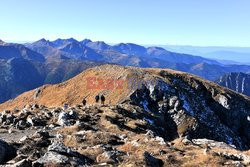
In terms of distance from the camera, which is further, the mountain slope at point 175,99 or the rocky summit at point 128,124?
the mountain slope at point 175,99

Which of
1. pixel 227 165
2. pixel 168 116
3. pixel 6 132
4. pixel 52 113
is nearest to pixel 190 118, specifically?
pixel 168 116

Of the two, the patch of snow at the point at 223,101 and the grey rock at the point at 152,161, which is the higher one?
the grey rock at the point at 152,161

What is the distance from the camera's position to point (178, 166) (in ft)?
87.7

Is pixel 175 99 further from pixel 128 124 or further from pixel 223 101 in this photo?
pixel 128 124

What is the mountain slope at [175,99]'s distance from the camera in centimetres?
11088

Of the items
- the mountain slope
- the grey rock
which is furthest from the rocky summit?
the grey rock

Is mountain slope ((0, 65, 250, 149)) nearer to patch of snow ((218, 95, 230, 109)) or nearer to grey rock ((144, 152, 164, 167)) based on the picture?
patch of snow ((218, 95, 230, 109))

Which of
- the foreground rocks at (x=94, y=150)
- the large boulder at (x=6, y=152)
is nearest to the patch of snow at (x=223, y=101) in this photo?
the foreground rocks at (x=94, y=150)

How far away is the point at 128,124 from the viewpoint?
5409cm

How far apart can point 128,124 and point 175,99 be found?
66115mm

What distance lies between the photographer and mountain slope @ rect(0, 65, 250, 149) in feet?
364

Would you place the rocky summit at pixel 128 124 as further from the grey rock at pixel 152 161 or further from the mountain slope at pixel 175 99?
the grey rock at pixel 152 161

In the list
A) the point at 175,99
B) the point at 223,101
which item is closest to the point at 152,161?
the point at 175,99

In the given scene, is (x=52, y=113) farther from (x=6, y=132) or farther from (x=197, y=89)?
(x=197, y=89)
